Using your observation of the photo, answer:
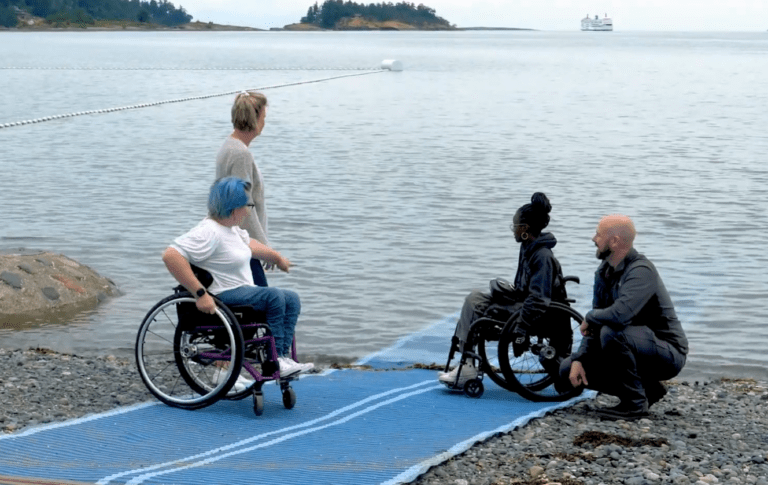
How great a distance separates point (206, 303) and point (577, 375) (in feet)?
6.07

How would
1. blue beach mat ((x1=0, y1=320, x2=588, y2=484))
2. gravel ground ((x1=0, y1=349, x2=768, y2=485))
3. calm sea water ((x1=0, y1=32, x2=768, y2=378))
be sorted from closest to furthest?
blue beach mat ((x1=0, y1=320, x2=588, y2=484)), gravel ground ((x1=0, y1=349, x2=768, y2=485)), calm sea water ((x1=0, y1=32, x2=768, y2=378))

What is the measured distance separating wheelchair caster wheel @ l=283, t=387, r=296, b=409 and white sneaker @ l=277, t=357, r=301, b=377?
9 centimetres

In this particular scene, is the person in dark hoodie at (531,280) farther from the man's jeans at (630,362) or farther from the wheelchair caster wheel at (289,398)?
the wheelchair caster wheel at (289,398)

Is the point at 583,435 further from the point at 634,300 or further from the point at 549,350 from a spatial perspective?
the point at 549,350

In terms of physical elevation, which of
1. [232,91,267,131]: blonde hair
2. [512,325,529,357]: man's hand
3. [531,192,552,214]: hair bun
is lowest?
[512,325,529,357]: man's hand

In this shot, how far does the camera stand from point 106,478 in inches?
173

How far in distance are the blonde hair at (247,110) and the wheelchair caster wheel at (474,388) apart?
5.89 feet

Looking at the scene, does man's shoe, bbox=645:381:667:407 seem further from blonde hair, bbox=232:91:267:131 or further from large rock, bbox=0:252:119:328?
large rock, bbox=0:252:119:328

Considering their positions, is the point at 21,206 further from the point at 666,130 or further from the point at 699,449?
the point at 666,130

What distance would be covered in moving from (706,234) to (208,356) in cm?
1011

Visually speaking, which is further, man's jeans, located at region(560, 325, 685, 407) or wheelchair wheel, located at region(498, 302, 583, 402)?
wheelchair wheel, located at region(498, 302, 583, 402)

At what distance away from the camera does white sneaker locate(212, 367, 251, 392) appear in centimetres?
566

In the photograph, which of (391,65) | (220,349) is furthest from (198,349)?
(391,65)

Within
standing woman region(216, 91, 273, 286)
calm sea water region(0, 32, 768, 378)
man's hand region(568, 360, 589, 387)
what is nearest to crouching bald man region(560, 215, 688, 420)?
man's hand region(568, 360, 589, 387)
